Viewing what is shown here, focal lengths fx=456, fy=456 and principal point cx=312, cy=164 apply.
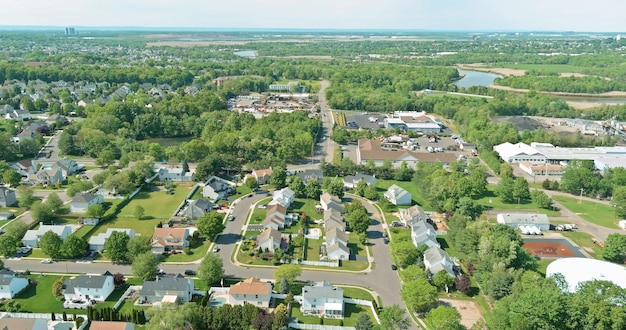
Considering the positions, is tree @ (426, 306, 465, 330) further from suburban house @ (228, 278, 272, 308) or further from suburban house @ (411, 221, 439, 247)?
suburban house @ (411, 221, 439, 247)

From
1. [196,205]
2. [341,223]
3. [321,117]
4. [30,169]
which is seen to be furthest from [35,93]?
[341,223]

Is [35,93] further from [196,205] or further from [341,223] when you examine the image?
[341,223]

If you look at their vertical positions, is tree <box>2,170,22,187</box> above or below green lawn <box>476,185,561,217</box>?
above

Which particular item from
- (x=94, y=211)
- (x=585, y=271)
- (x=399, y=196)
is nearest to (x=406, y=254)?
(x=585, y=271)

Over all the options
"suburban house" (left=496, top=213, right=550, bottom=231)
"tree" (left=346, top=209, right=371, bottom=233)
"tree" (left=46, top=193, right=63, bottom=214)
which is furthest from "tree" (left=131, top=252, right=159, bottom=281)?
"suburban house" (left=496, top=213, right=550, bottom=231)

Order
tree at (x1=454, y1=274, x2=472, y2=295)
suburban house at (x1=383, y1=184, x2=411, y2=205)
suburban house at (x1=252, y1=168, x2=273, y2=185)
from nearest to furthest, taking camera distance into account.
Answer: tree at (x1=454, y1=274, x2=472, y2=295) → suburban house at (x1=383, y1=184, x2=411, y2=205) → suburban house at (x1=252, y1=168, x2=273, y2=185)

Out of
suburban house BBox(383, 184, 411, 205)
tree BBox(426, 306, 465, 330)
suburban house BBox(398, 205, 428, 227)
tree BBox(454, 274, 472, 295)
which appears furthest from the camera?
suburban house BBox(383, 184, 411, 205)

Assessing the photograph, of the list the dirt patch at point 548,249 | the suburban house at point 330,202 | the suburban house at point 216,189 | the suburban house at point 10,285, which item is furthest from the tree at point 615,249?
the suburban house at point 10,285
